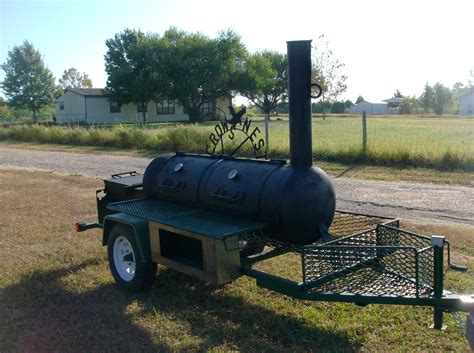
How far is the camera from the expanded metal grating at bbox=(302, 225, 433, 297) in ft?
12.1

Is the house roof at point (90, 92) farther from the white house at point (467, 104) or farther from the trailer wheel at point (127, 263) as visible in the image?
the trailer wheel at point (127, 263)

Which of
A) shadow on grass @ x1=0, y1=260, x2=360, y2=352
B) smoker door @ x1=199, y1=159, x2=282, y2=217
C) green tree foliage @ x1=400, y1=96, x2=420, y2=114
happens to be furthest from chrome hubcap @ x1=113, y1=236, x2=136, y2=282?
green tree foliage @ x1=400, y1=96, x2=420, y2=114

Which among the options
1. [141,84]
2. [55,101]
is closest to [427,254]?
[141,84]

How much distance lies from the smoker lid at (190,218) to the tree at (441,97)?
79553 mm

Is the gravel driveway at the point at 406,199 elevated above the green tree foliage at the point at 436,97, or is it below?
below

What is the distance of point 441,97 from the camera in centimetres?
7950

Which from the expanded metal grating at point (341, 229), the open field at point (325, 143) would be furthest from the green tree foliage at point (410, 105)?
the expanded metal grating at point (341, 229)

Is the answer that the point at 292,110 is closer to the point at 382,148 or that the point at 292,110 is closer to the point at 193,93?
the point at 382,148

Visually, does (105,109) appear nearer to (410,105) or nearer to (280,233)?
(280,233)

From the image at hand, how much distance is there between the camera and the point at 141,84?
4666cm

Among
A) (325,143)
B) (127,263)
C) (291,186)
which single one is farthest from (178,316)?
(325,143)

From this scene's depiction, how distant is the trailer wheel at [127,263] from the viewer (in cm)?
502

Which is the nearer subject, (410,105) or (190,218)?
(190,218)

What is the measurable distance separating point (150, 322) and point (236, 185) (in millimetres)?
1395
